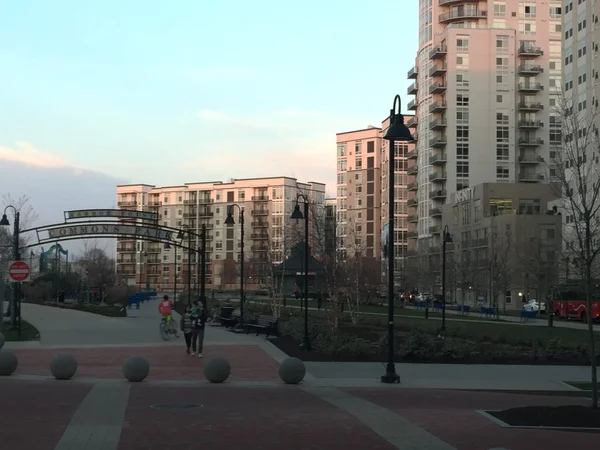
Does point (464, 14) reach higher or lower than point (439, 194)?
higher

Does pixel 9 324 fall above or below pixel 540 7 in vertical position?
below

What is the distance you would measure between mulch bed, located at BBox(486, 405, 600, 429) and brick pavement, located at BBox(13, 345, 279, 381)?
308 inches

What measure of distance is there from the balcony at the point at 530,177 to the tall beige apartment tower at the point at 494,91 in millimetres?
66

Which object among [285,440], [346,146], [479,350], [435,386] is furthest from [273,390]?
[346,146]

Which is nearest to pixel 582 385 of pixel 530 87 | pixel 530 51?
pixel 530 87

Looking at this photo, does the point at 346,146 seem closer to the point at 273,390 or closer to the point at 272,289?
the point at 272,289

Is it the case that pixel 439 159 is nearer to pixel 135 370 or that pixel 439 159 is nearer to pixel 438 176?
pixel 438 176

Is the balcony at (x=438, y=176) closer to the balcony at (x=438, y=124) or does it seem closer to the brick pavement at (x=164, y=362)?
the balcony at (x=438, y=124)

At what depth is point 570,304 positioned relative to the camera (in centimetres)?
6444

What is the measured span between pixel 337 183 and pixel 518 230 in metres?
81.5

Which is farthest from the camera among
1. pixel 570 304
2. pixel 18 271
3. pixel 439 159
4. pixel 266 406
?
pixel 439 159

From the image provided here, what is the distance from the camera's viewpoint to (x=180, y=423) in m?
12.3

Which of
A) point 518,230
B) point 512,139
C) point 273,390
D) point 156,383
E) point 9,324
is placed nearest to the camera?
point 273,390

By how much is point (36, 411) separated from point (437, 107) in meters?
101
